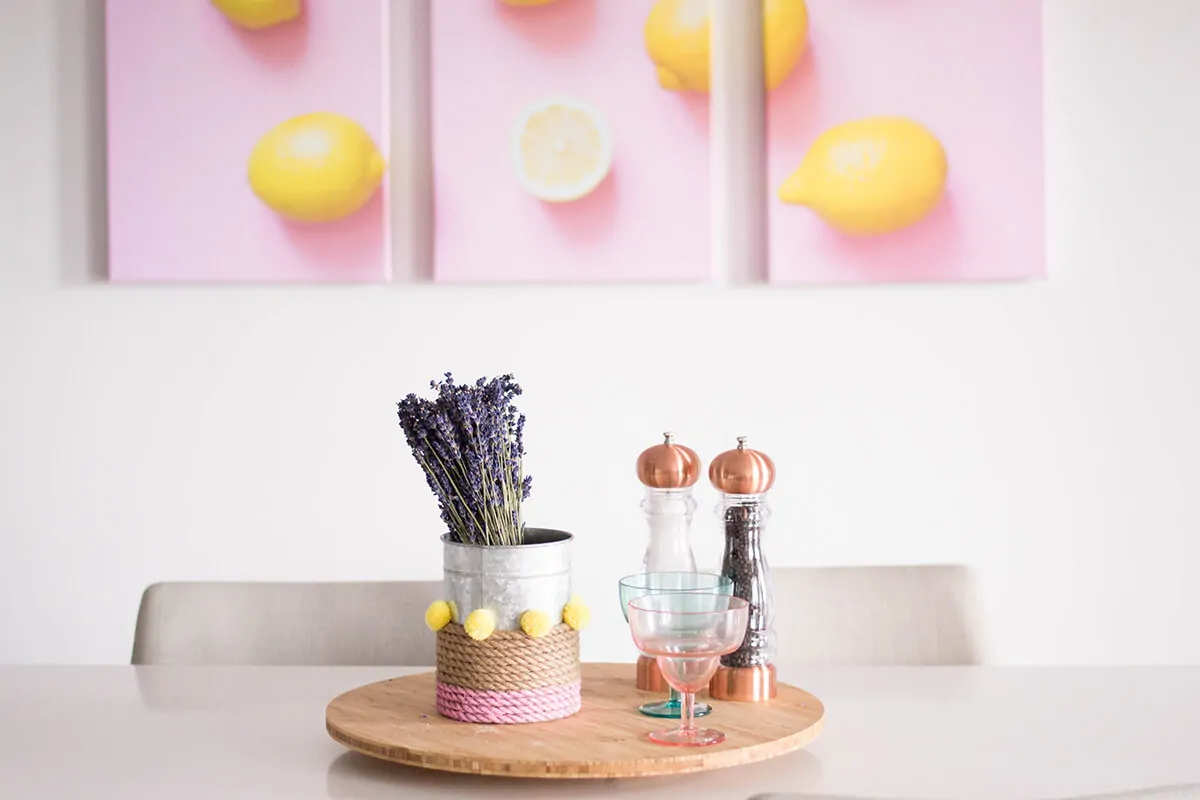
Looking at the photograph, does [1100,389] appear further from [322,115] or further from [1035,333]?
[322,115]

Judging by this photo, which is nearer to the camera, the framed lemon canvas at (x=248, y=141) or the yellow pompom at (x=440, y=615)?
the yellow pompom at (x=440, y=615)

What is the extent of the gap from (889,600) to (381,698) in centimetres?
79

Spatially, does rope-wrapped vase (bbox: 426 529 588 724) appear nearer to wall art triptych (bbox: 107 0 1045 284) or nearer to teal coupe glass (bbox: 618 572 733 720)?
teal coupe glass (bbox: 618 572 733 720)

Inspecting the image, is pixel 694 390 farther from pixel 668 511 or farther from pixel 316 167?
pixel 668 511

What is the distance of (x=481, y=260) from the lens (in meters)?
2.30

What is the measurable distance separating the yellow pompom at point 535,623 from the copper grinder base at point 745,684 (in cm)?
21

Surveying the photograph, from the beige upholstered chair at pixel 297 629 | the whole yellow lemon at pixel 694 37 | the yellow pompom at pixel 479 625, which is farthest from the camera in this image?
the whole yellow lemon at pixel 694 37

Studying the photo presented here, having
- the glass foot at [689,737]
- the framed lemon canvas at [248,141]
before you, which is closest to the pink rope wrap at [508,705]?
the glass foot at [689,737]

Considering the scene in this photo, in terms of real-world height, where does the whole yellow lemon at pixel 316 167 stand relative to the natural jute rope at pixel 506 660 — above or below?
above

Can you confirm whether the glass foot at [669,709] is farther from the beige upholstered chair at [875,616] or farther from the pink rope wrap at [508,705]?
the beige upholstered chair at [875,616]

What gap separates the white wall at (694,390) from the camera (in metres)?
2.35

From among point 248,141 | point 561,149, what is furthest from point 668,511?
point 248,141

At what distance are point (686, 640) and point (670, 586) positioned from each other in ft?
0.61

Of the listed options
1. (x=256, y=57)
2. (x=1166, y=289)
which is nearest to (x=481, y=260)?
(x=256, y=57)
